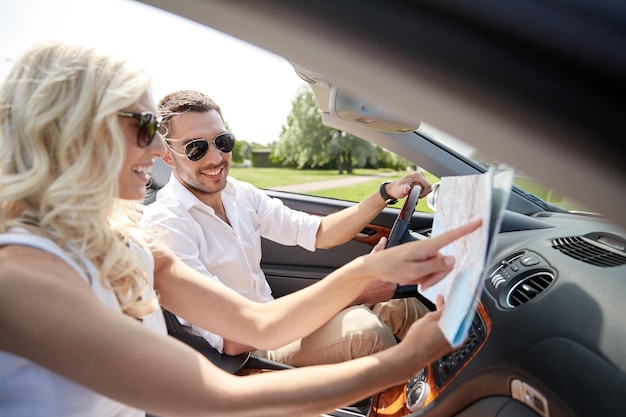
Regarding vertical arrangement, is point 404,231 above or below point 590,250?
below

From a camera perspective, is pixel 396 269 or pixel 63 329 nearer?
pixel 63 329

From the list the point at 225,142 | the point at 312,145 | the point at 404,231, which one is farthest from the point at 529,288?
the point at 312,145

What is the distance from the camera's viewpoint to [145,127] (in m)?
1.18

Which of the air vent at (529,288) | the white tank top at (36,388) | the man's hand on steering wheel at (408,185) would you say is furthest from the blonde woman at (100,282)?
the man's hand on steering wheel at (408,185)

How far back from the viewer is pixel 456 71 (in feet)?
1.84

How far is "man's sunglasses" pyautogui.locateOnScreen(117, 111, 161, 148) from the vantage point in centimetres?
116

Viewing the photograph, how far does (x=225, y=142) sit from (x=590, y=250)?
4.94 feet

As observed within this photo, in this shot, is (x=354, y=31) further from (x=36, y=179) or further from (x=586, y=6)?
(x=36, y=179)

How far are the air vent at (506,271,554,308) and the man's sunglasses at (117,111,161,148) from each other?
43.4 inches

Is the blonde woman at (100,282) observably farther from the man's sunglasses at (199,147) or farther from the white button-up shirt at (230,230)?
the man's sunglasses at (199,147)

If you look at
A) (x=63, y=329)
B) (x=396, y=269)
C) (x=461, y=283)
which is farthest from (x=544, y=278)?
(x=63, y=329)

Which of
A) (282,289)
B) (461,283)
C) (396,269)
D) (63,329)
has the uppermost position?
(461,283)

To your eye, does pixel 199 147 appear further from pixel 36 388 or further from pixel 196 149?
pixel 36 388

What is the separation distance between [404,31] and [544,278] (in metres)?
1.19
